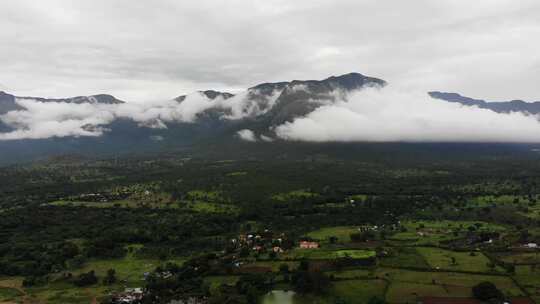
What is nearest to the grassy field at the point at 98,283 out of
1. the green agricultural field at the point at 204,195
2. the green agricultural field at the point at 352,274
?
the green agricultural field at the point at 352,274

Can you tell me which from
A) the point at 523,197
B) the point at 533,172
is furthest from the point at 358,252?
the point at 533,172

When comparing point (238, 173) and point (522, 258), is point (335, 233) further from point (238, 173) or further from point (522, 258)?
point (238, 173)

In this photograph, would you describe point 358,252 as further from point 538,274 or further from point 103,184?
point 103,184

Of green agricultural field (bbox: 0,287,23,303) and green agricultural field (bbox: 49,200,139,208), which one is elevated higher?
green agricultural field (bbox: 49,200,139,208)

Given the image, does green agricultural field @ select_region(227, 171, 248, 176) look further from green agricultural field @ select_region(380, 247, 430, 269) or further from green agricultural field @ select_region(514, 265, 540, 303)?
green agricultural field @ select_region(514, 265, 540, 303)

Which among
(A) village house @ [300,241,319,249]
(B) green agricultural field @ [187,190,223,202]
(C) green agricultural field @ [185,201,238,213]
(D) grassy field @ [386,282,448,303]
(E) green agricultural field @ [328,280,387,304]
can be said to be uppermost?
(B) green agricultural field @ [187,190,223,202]

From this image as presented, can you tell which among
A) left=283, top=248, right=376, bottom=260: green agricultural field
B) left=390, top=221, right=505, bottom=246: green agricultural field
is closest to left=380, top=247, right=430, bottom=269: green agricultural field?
left=283, top=248, right=376, bottom=260: green agricultural field

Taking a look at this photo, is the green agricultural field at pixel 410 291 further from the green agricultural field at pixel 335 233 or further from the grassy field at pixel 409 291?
the green agricultural field at pixel 335 233
